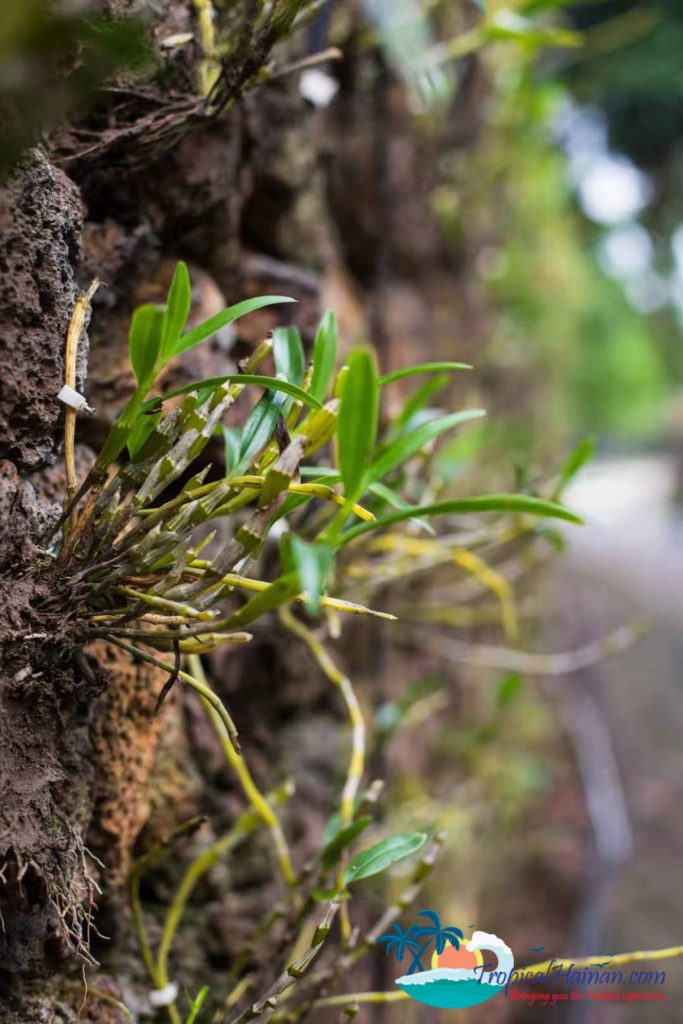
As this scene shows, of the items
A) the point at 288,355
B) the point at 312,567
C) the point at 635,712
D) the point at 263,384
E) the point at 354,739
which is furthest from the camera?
the point at 635,712

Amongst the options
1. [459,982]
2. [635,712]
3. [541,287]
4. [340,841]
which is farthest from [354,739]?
[541,287]

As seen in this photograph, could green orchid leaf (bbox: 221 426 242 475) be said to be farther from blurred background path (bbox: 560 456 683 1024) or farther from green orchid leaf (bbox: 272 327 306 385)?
blurred background path (bbox: 560 456 683 1024)

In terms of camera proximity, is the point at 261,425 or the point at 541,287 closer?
the point at 261,425

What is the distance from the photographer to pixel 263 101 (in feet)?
2.67

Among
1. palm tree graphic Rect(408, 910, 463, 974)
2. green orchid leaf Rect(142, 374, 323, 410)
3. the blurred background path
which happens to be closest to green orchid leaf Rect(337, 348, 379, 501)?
green orchid leaf Rect(142, 374, 323, 410)

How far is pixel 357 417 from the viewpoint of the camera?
0.36m

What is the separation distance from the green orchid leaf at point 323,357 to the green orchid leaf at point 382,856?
0.28 metres

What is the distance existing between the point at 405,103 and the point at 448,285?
45 centimetres

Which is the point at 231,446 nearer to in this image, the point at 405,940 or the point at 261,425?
the point at 261,425

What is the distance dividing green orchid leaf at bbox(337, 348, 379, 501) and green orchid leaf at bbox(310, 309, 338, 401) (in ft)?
0.39

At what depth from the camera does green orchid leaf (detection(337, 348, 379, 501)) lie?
1.16 feet

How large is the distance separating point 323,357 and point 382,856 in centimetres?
32

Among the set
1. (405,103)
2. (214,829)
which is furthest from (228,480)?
(405,103)

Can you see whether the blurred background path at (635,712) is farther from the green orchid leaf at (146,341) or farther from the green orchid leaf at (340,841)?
the green orchid leaf at (146,341)
